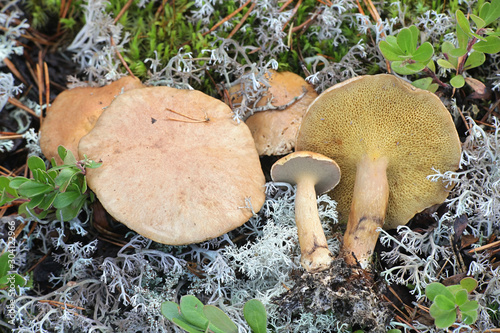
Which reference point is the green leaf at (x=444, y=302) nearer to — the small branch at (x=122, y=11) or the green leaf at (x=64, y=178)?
the green leaf at (x=64, y=178)

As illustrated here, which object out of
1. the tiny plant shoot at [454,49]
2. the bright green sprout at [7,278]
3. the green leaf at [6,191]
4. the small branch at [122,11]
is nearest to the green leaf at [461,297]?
the tiny plant shoot at [454,49]

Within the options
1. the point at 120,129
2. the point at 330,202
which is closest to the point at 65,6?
the point at 120,129

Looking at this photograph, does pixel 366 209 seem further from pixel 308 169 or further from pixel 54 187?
pixel 54 187

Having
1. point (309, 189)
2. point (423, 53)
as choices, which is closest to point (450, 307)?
point (309, 189)

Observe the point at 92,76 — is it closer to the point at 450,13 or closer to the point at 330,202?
the point at 330,202

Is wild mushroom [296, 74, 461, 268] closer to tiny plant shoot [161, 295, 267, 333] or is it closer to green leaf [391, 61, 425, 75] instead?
green leaf [391, 61, 425, 75]

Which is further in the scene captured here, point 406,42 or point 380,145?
point 380,145

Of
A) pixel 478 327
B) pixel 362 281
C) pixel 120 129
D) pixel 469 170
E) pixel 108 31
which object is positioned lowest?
pixel 478 327

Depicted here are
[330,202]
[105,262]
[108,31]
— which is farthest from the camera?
[108,31]
